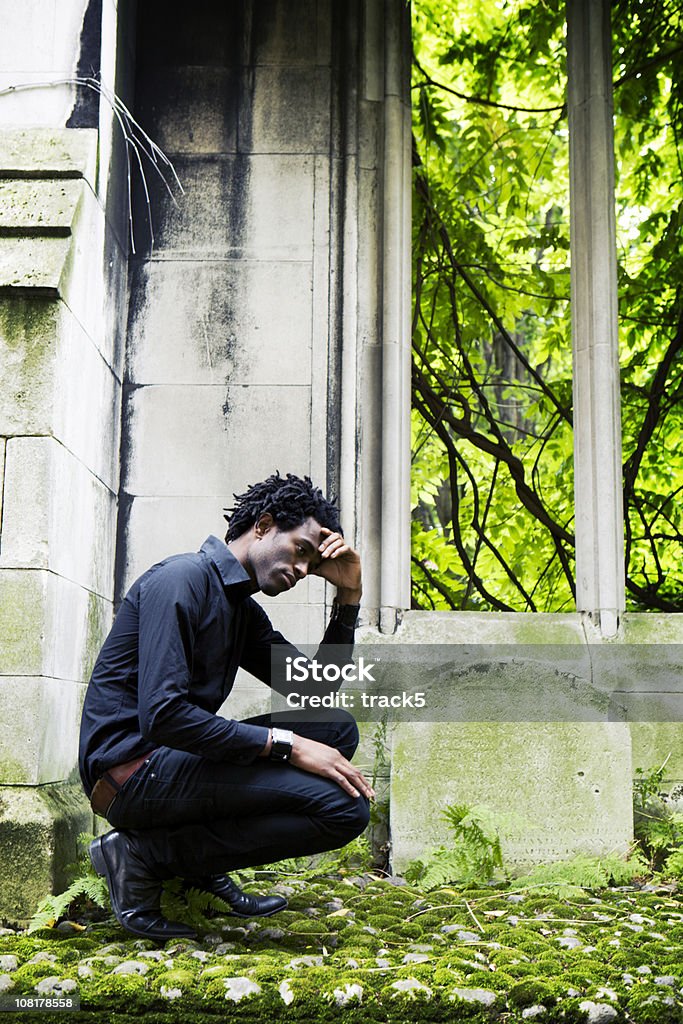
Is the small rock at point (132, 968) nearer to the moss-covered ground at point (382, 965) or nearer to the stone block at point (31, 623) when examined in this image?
the moss-covered ground at point (382, 965)

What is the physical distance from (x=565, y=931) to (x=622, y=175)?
539 centimetres

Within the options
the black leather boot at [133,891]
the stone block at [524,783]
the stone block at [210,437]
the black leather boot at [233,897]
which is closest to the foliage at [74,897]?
the black leather boot at [133,891]

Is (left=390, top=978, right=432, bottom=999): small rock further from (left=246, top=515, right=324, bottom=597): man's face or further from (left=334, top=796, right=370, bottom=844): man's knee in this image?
(left=246, top=515, right=324, bottom=597): man's face

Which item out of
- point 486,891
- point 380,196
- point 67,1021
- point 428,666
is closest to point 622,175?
point 380,196

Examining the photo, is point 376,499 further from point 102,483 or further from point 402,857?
point 402,857

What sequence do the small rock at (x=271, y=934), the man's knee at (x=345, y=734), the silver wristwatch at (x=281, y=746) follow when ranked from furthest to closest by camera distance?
the man's knee at (x=345, y=734)
the small rock at (x=271, y=934)
the silver wristwatch at (x=281, y=746)

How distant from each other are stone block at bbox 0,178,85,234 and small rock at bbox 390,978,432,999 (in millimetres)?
2398

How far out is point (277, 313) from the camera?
14.9ft

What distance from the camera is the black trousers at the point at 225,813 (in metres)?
2.82

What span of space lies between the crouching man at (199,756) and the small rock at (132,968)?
10.6 inches

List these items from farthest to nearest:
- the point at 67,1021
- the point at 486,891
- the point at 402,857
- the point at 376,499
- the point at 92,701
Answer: the point at 376,499 → the point at 402,857 → the point at 486,891 → the point at 92,701 → the point at 67,1021

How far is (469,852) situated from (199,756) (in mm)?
1231

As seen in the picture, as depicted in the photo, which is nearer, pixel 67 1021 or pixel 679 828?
pixel 67 1021

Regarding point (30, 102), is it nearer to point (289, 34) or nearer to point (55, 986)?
point (289, 34)
